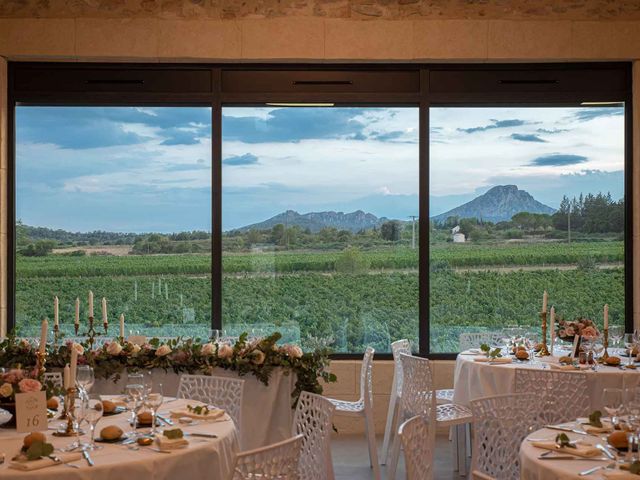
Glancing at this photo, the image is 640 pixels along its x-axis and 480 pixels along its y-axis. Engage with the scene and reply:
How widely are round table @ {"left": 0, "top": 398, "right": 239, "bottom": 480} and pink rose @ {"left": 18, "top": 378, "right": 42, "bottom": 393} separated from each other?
20 centimetres

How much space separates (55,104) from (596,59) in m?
5.24

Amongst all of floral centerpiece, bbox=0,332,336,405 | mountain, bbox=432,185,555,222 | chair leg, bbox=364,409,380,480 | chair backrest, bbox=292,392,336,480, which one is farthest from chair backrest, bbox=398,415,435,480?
mountain, bbox=432,185,555,222

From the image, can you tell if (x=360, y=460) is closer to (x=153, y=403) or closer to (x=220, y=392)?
(x=220, y=392)

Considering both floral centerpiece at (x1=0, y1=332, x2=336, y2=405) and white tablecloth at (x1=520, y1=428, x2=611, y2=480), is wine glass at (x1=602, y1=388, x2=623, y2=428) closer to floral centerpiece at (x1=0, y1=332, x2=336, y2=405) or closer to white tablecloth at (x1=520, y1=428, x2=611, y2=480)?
white tablecloth at (x1=520, y1=428, x2=611, y2=480)

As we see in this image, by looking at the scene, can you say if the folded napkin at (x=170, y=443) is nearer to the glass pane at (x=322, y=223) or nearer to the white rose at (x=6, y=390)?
the white rose at (x=6, y=390)

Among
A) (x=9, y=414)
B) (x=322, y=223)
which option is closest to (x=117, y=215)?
(x=322, y=223)

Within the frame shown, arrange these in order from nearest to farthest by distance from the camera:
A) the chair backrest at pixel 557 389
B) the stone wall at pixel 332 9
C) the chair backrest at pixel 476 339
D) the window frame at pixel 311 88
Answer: the chair backrest at pixel 557 389
the chair backrest at pixel 476 339
the stone wall at pixel 332 9
the window frame at pixel 311 88

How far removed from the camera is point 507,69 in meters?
8.09

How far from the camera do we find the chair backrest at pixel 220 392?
5.11 meters

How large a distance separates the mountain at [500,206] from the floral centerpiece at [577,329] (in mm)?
2111

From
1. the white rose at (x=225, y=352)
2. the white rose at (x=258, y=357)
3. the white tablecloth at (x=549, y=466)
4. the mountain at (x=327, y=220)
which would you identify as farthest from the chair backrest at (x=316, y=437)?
the mountain at (x=327, y=220)

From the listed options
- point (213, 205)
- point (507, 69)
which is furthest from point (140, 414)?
point (507, 69)

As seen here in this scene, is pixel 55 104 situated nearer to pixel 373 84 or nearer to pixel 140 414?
pixel 373 84

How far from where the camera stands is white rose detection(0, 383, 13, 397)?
12.9 feet
